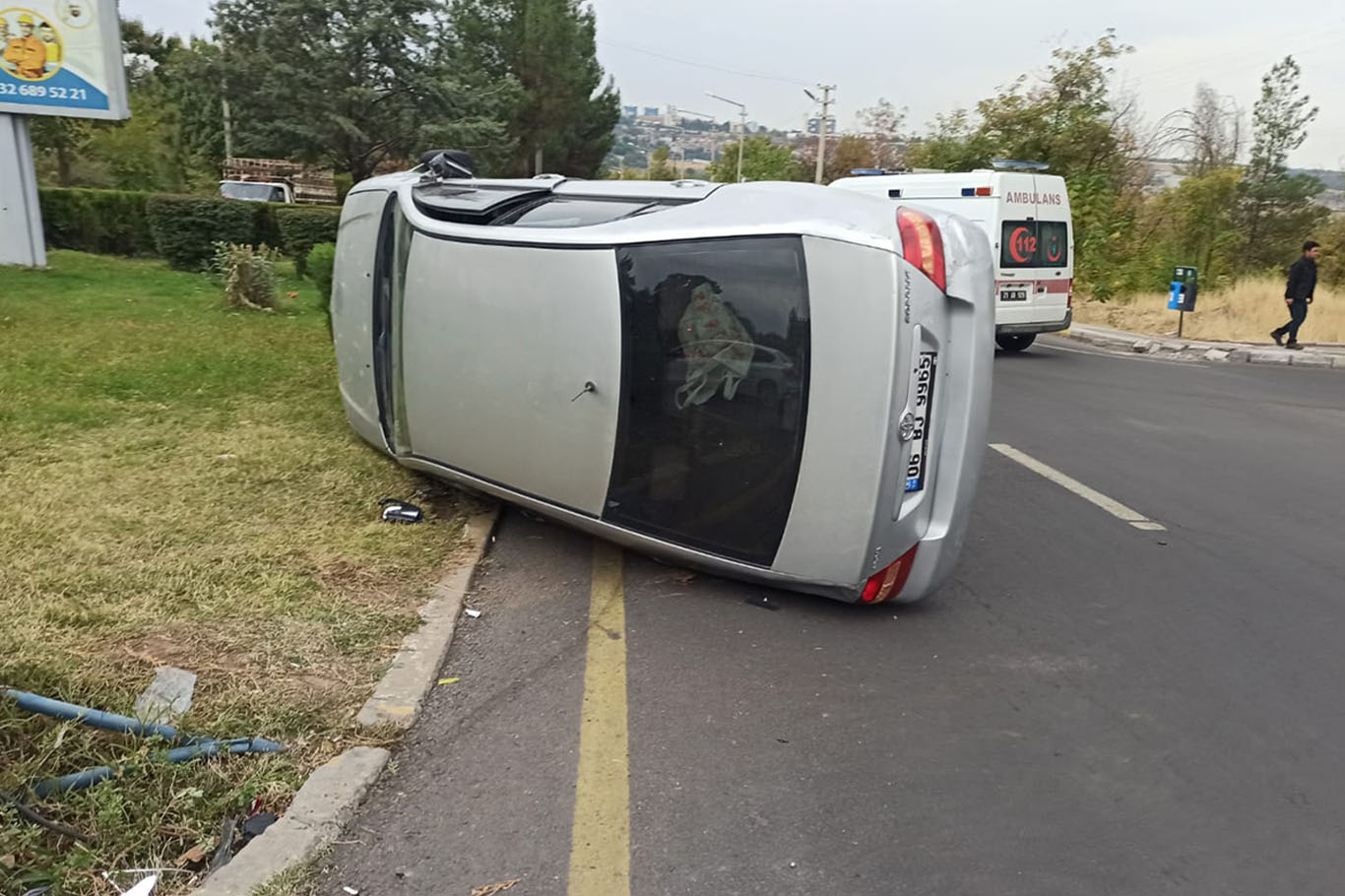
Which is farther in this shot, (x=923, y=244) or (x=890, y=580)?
(x=890, y=580)

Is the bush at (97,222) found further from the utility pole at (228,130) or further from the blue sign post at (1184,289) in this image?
the blue sign post at (1184,289)

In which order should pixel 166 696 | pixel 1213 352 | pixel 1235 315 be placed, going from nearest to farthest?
pixel 166 696 < pixel 1213 352 < pixel 1235 315

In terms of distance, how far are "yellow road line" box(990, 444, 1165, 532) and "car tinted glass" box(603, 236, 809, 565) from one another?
10.8 ft

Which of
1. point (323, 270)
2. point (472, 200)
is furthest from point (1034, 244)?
point (472, 200)

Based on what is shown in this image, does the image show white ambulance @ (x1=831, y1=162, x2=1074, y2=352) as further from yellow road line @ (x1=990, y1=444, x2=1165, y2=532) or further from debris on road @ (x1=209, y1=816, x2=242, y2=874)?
debris on road @ (x1=209, y1=816, x2=242, y2=874)

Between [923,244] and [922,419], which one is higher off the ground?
[923,244]

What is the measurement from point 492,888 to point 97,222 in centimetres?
2287

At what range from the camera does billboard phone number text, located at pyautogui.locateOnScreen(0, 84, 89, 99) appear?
1616 cm

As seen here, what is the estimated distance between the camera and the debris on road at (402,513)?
5879 millimetres

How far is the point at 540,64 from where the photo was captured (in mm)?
48188

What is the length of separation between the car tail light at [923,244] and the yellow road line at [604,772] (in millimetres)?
2119

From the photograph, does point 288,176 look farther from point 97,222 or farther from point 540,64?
point 540,64

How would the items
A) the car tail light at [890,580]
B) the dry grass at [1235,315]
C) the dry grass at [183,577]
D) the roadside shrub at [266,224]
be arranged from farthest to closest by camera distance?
1. the roadside shrub at [266,224]
2. the dry grass at [1235,315]
3. the car tail light at [890,580]
4. the dry grass at [183,577]

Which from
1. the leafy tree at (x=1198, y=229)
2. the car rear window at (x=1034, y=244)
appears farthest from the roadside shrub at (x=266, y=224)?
the leafy tree at (x=1198, y=229)
